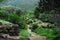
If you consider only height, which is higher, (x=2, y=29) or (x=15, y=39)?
(x=2, y=29)

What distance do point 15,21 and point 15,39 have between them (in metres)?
3.52

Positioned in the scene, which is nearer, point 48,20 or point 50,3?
point 50,3

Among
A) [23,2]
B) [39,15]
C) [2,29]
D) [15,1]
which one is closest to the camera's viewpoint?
[2,29]

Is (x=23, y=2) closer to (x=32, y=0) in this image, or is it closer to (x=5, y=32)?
(x=32, y=0)

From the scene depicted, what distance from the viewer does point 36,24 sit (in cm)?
1812

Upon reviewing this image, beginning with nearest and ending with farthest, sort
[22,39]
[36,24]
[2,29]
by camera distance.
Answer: [22,39] < [2,29] < [36,24]

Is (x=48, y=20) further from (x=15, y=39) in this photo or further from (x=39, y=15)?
(x=15, y=39)

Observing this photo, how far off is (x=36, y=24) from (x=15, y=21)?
208 inches

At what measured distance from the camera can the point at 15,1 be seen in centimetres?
2748

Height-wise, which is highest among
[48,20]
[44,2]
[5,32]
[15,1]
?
[15,1]

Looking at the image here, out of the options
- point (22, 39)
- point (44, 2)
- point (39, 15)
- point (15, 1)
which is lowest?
point (22, 39)

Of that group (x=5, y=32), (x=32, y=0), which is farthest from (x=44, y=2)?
(x=32, y=0)

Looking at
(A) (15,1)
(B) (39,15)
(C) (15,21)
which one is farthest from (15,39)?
(A) (15,1)

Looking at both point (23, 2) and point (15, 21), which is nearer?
point (15, 21)
